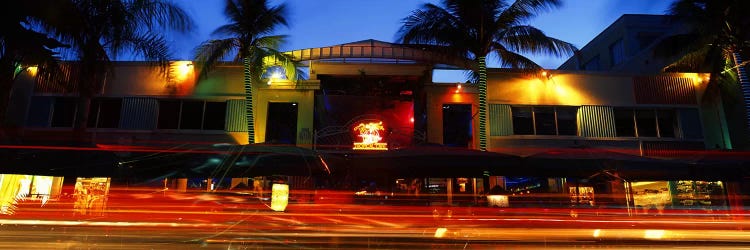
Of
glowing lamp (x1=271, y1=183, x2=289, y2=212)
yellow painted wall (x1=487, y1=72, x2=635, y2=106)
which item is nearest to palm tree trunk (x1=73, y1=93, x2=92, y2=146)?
glowing lamp (x1=271, y1=183, x2=289, y2=212)

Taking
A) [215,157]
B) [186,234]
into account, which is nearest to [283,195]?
[215,157]

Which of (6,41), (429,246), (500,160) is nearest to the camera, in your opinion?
(429,246)

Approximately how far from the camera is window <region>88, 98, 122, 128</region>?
54.1 feet

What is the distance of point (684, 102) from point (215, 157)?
51.7ft

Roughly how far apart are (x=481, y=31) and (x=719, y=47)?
8108 mm

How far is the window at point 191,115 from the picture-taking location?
1667 cm

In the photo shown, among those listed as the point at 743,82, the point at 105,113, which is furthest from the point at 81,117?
the point at 743,82

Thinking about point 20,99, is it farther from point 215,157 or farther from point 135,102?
point 215,157

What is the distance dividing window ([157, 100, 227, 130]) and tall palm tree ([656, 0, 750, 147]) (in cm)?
1574

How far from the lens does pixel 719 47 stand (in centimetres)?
1644

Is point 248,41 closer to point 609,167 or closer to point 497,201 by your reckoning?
point 497,201

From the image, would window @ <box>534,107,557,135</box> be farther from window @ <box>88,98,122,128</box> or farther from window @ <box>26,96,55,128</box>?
window @ <box>26,96,55,128</box>

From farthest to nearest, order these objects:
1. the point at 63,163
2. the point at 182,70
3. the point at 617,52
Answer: the point at 617,52, the point at 182,70, the point at 63,163

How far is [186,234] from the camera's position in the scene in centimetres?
752
